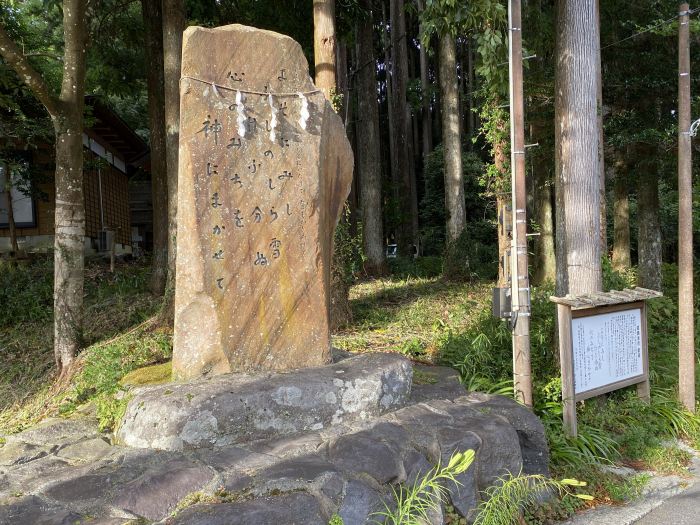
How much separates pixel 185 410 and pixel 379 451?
1.34 m

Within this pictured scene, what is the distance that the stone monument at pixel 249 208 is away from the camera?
14.9 ft

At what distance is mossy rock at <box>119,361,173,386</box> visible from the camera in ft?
17.2

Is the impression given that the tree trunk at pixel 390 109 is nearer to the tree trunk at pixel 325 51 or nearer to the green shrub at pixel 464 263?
the green shrub at pixel 464 263

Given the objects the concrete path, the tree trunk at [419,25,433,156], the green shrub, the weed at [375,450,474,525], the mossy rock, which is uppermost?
the tree trunk at [419,25,433,156]

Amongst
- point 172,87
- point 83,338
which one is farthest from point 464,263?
point 83,338

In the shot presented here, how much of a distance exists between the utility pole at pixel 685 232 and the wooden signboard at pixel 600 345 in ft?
1.44

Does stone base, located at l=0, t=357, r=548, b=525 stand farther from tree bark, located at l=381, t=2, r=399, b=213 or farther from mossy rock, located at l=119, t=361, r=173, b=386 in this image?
tree bark, located at l=381, t=2, r=399, b=213

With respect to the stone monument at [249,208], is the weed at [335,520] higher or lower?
lower

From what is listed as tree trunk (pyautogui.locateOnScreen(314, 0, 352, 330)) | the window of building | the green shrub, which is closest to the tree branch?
tree trunk (pyautogui.locateOnScreen(314, 0, 352, 330))

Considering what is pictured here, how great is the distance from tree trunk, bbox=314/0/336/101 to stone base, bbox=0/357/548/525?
204 inches

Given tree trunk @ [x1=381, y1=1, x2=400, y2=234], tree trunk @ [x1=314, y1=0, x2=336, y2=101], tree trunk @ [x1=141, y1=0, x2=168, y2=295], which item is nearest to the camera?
tree trunk @ [x1=314, y1=0, x2=336, y2=101]

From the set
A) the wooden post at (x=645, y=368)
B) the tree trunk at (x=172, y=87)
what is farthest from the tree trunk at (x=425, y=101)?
the wooden post at (x=645, y=368)

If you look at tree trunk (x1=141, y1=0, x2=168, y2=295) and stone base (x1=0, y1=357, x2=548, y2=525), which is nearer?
stone base (x1=0, y1=357, x2=548, y2=525)

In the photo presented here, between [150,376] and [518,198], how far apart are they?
3842 mm
